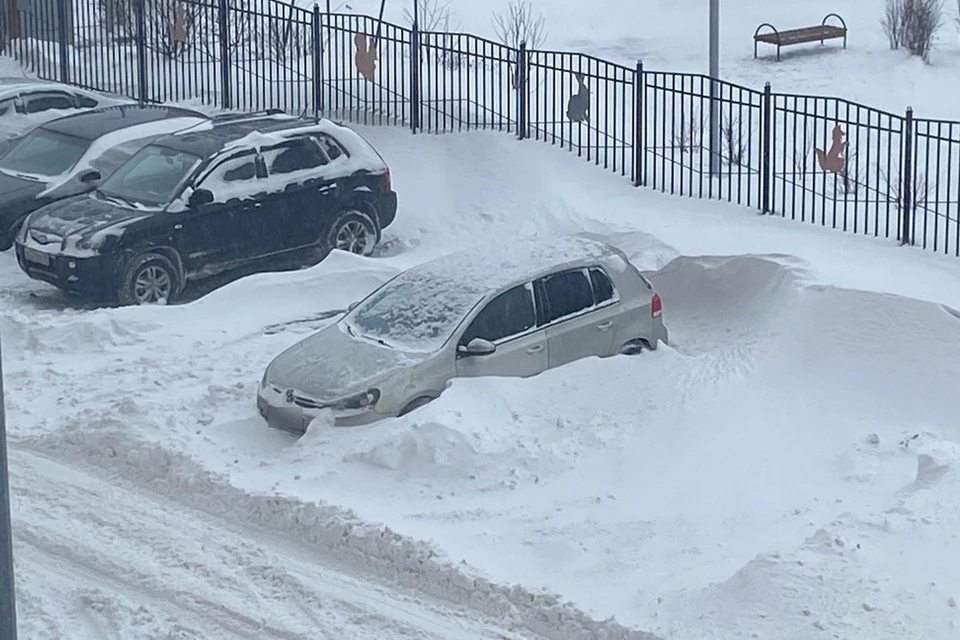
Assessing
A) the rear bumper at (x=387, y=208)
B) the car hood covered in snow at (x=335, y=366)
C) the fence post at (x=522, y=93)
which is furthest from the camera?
the fence post at (x=522, y=93)

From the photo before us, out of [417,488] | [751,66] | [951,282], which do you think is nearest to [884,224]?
[951,282]

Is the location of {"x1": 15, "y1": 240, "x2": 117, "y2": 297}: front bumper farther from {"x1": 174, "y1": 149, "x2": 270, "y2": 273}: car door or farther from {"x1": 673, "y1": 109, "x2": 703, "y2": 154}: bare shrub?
{"x1": 673, "y1": 109, "x2": 703, "y2": 154}: bare shrub

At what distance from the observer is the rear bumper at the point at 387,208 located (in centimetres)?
1628

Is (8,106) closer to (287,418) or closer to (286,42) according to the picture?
(286,42)

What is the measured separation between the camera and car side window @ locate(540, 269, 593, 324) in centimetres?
1145

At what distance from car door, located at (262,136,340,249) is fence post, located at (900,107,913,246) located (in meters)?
5.66

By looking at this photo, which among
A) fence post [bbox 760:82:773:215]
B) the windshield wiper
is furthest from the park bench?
the windshield wiper

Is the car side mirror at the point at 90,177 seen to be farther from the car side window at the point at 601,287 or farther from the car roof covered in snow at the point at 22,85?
the car side window at the point at 601,287

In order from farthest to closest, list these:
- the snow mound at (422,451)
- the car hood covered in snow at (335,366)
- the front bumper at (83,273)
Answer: the front bumper at (83,273) < the car hood covered in snow at (335,366) < the snow mound at (422,451)

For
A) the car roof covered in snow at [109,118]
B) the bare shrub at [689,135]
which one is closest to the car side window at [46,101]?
the car roof covered in snow at [109,118]

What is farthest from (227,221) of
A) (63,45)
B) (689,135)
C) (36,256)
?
(63,45)

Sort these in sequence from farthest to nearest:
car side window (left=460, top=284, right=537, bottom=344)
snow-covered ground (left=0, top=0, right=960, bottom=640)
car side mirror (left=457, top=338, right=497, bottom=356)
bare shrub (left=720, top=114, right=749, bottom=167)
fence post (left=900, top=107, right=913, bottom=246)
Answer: bare shrub (left=720, top=114, right=749, bottom=167)
fence post (left=900, top=107, right=913, bottom=246)
car side window (left=460, top=284, right=537, bottom=344)
car side mirror (left=457, top=338, right=497, bottom=356)
snow-covered ground (left=0, top=0, right=960, bottom=640)

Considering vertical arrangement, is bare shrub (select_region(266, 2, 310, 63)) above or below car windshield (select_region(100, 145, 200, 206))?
above

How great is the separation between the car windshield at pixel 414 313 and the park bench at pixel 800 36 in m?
16.9
